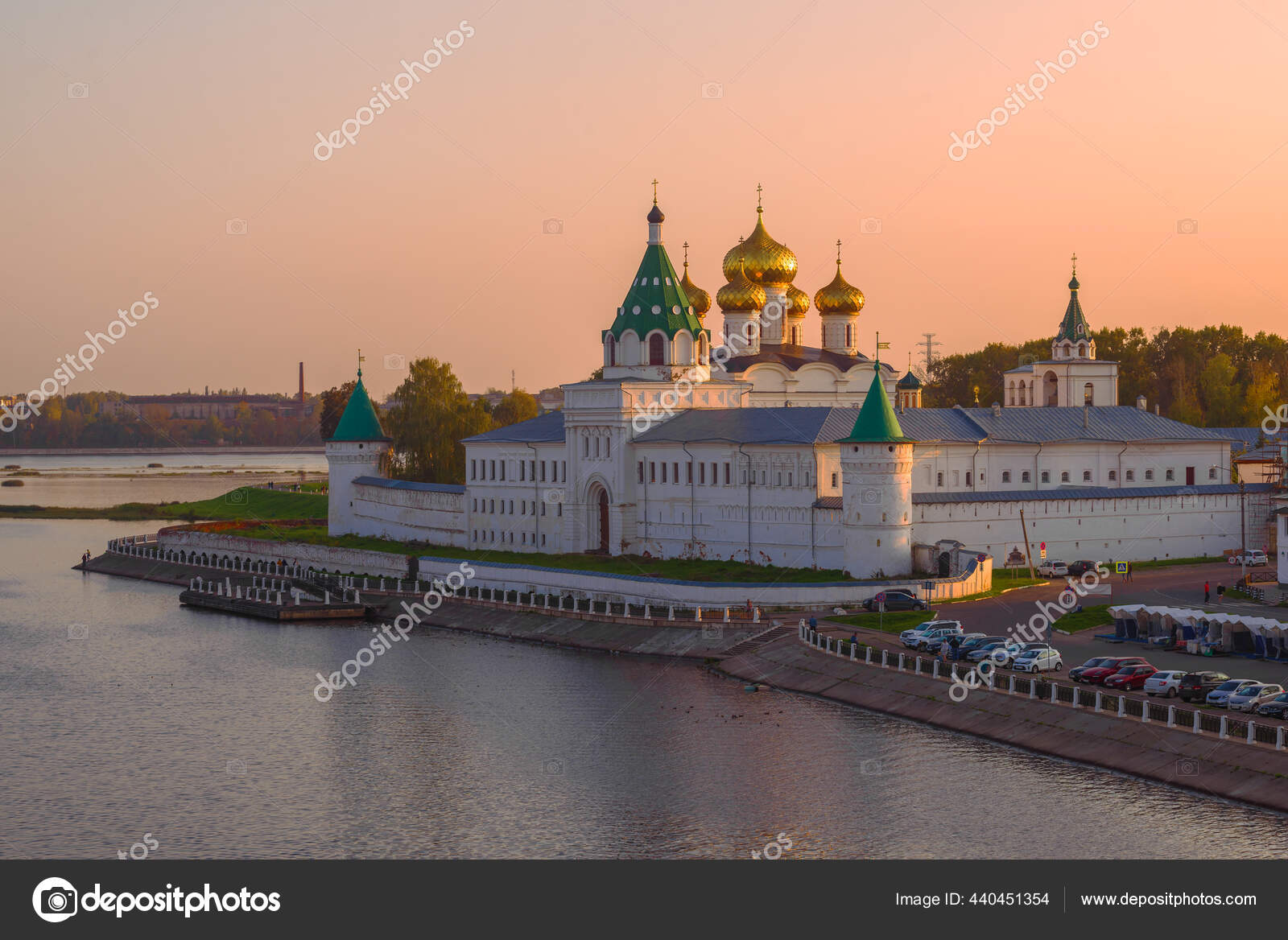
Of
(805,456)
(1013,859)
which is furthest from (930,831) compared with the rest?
(805,456)

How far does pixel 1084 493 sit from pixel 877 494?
411 inches

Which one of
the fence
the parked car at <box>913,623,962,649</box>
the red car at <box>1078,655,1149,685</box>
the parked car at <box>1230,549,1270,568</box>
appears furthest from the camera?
the parked car at <box>1230,549,1270,568</box>

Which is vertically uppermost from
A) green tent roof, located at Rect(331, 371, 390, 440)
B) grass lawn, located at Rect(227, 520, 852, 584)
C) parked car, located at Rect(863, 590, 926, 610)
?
green tent roof, located at Rect(331, 371, 390, 440)

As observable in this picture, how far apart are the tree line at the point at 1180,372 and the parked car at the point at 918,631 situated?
52.9 meters

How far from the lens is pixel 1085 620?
40219mm

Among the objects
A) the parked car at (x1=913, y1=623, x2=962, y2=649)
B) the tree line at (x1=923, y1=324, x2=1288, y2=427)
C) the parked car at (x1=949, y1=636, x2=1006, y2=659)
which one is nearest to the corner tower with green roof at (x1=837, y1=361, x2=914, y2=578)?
the parked car at (x1=913, y1=623, x2=962, y2=649)

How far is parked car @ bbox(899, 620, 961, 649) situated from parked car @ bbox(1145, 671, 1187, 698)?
720 centimetres

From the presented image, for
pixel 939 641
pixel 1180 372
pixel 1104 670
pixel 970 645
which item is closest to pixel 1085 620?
pixel 939 641

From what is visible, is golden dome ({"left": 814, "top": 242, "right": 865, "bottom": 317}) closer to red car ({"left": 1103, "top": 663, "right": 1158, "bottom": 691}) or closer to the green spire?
the green spire

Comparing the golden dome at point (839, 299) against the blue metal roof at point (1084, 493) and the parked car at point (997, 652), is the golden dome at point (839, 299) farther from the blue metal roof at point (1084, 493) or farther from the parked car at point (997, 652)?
the parked car at point (997, 652)

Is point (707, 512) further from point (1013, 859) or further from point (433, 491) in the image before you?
point (1013, 859)

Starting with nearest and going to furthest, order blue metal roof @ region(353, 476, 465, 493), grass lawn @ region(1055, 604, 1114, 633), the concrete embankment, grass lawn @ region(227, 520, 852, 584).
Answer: the concrete embankment → grass lawn @ region(1055, 604, 1114, 633) → grass lawn @ region(227, 520, 852, 584) → blue metal roof @ region(353, 476, 465, 493)
